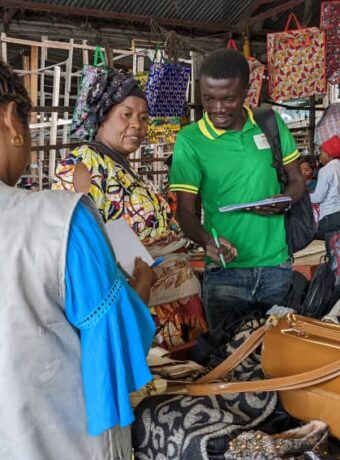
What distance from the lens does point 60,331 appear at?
40.9 inches

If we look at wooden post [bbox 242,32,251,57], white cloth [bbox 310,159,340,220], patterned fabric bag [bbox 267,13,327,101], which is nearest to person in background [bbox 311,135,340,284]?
white cloth [bbox 310,159,340,220]

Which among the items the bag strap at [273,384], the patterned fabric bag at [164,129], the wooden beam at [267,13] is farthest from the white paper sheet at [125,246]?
the wooden beam at [267,13]

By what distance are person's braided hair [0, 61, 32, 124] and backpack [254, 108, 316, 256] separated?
123 centimetres

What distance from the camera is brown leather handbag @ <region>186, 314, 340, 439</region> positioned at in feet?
4.36

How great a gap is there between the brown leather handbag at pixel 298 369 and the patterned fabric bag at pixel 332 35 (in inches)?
167

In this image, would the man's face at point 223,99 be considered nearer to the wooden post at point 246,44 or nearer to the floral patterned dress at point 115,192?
the floral patterned dress at point 115,192

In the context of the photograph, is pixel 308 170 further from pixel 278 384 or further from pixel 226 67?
pixel 278 384

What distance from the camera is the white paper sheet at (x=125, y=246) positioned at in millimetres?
1442

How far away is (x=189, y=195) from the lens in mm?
2145

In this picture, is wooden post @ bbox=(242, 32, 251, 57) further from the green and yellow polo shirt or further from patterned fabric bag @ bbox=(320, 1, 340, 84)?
the green and yellow polo shirt

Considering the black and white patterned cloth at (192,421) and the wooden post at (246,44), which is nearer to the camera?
the black and white patterned cloth at (192,421)

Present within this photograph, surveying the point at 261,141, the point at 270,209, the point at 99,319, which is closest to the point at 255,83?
the point at 261,141

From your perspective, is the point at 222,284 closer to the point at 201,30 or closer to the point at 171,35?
the point at 171,35

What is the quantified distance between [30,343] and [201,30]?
458 centimetres
